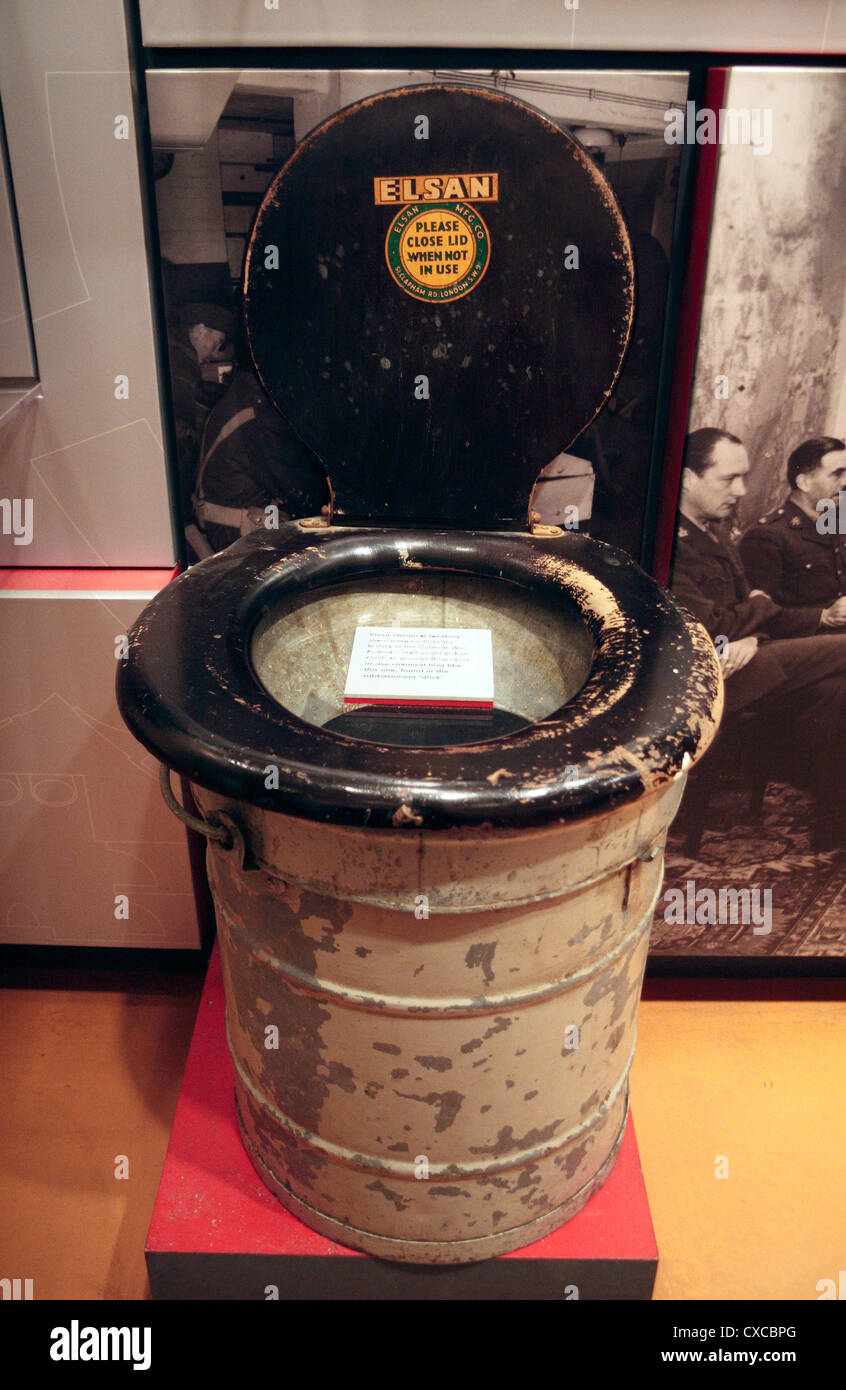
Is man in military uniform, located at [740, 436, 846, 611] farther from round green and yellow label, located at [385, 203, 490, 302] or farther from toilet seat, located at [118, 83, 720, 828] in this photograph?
round green and yellow label, located at [385, 203, 490, 302]

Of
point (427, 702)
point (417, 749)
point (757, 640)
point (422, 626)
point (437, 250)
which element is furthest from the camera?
point (757, 640)

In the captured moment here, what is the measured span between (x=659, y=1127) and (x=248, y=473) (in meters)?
1.23

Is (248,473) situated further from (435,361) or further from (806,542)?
(806,542)

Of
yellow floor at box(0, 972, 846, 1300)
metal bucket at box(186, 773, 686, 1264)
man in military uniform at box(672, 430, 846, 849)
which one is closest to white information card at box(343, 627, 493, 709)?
metal bucket at box(186, 773, 686, 1264)

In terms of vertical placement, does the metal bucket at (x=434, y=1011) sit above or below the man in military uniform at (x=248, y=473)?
below

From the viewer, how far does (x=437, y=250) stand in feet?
4.39

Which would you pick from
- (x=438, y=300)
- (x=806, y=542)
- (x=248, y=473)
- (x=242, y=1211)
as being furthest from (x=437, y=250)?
(x=242, y=1211)

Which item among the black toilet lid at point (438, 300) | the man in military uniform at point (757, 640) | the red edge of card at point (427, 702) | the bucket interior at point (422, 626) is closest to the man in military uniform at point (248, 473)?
the black toilet lid at point (438, 300)

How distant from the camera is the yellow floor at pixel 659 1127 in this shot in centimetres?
145

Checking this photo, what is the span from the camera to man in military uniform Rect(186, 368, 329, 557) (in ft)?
4.90

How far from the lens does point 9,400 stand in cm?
141

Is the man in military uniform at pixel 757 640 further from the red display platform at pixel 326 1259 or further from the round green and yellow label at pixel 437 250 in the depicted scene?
the red display platform at pixel 326 1259

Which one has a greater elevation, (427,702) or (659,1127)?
(427,702)
